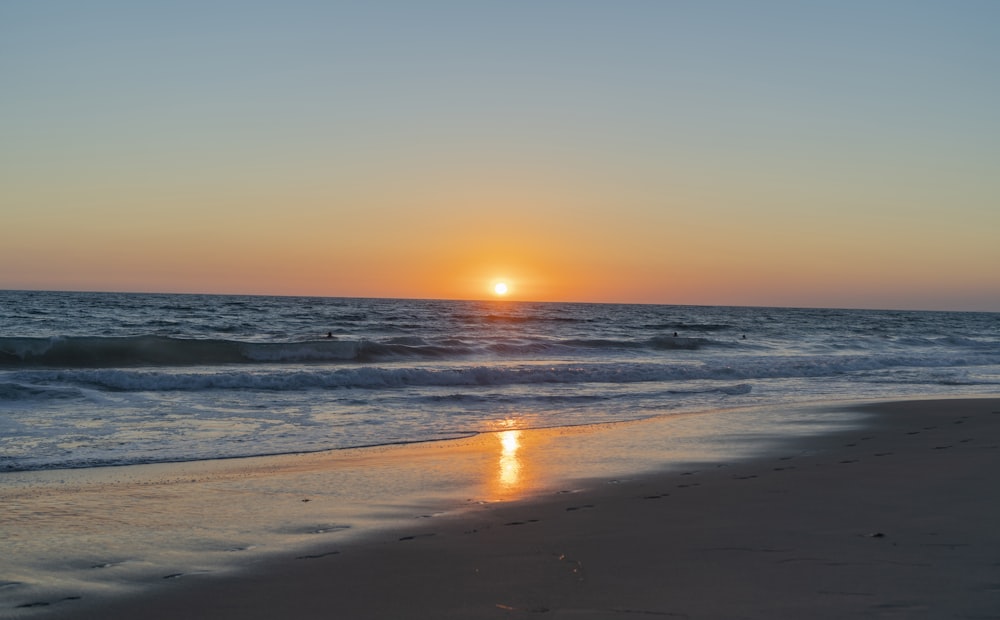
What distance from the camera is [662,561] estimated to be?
5105 millimetres

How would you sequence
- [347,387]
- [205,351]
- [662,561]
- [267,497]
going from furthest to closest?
[205,351], [347,387], [267,497], [662,561]

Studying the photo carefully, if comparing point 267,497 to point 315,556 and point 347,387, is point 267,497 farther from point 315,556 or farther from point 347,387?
point 347,387

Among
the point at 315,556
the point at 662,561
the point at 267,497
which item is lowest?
the point at 267,497

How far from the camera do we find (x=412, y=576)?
4930mm

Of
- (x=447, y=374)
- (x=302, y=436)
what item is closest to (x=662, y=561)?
(x=302, y=436)

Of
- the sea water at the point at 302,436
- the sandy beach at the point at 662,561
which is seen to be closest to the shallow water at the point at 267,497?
the sea water at the point at 302,436

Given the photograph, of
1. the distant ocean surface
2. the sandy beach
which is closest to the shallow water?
the sandy beach

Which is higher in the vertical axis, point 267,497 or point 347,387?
point 267,497

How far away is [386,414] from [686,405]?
627cm

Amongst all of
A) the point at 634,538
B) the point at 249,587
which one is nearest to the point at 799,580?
the point at 634,538

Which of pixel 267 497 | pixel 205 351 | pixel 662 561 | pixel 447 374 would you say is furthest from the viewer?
pixel 205 351

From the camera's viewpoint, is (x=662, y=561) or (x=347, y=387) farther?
(x=347, y=387)

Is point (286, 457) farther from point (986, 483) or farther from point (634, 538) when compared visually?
point (986, 483)

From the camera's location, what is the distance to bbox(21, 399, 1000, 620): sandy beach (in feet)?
13.9
